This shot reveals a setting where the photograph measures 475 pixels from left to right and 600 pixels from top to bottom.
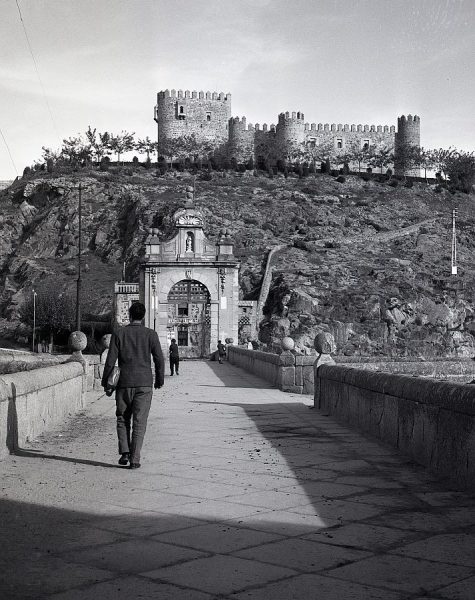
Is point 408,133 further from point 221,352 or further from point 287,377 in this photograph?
point 287,377

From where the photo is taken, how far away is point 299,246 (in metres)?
89.4

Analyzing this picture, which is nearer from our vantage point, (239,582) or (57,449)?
(239,582)

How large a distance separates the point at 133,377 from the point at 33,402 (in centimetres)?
230

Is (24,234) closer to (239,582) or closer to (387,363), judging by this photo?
(387,363)

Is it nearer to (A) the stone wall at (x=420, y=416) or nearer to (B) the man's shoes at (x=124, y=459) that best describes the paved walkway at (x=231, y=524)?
(B) the man's shoes at (x=124, y=459)

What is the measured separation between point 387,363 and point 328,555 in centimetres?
1623

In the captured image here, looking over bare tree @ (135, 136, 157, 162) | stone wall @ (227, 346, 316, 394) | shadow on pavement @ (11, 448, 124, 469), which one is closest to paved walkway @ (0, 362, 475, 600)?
shadow on pavement @ (11, 448, 124, 469)

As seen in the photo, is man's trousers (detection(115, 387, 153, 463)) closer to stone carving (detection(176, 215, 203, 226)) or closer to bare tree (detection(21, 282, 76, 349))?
stone carving (detection(176, 215, 203, 226))

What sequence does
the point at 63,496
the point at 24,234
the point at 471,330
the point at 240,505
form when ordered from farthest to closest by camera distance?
the point at 24,234
the point at 471,330
the point at 63,496
the point at 240,505

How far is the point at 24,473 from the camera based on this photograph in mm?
7645

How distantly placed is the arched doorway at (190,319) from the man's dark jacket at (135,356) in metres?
39.6

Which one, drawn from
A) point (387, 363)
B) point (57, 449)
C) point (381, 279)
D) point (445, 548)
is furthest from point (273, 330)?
point (445, 548)

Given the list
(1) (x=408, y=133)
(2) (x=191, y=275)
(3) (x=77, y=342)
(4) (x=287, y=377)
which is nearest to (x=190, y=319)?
(2) (x=191, y=275)

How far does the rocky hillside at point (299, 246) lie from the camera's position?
7300cm
